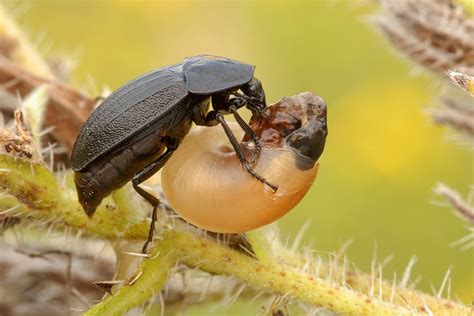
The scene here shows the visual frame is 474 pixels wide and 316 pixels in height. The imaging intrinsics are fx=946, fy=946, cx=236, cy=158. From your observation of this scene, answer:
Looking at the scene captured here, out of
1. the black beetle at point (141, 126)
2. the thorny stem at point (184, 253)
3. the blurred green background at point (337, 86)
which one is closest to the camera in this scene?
the thorny stem at point (184, 253)

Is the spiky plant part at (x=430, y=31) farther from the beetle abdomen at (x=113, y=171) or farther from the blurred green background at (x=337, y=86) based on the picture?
the blurred green background at (x=337, y=86)

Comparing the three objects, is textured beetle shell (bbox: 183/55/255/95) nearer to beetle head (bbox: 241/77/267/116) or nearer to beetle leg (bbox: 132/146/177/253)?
beetle head (bbox: 241/77/267/116)

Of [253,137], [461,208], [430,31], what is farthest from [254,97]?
[430,31]

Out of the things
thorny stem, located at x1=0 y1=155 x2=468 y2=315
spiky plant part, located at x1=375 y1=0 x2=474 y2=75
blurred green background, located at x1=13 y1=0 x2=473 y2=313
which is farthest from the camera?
blurred green background, located at x1=13 y1=0 x2=473 y2=313

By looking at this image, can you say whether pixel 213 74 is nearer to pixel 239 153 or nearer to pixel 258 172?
pixel 239 153

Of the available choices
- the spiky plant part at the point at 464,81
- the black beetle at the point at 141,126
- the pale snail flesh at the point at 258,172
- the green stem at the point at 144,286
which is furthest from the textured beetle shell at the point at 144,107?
the spiky plant part at the point at 464,81

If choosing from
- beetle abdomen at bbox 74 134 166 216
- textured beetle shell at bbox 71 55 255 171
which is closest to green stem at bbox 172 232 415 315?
beetle abdomen at bbox 74 134 166 216

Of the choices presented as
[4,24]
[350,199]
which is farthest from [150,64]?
[4,24]
